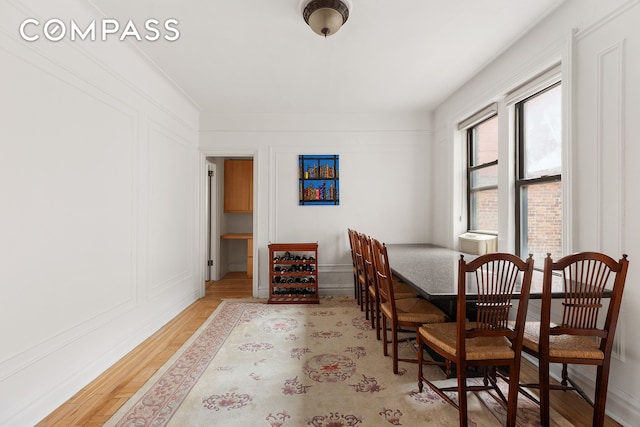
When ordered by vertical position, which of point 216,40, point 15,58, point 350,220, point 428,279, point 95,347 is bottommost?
point 95,347

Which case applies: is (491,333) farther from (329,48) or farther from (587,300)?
(329,48)

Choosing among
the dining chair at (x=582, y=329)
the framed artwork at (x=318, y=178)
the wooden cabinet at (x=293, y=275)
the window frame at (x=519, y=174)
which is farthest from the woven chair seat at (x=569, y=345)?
the framed artwork at (x=318, y=178)

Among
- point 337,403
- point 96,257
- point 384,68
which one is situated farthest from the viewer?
point 384,68

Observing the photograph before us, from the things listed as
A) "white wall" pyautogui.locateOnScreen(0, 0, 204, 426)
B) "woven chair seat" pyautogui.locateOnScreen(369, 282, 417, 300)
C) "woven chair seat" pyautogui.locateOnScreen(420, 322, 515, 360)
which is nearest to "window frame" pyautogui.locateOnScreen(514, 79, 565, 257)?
"woven chair seat" pyautogui.locateOnScreen(369, 282, 417, 300)

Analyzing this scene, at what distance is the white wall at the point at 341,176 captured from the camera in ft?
14.3

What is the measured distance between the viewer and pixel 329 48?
8.75 ft

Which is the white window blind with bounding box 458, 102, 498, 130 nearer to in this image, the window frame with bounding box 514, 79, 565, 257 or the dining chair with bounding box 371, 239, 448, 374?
the window frame with bounding box 514, 79, 565, 257

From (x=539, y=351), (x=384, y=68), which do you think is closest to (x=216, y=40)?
(x=384, y=68)

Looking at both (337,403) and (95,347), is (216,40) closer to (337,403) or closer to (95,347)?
(95,347)

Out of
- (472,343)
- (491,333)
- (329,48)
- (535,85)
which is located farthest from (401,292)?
(329,48)

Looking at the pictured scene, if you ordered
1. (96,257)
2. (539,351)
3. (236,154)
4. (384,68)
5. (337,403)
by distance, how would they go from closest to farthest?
(539,351), (337,403), (96,257), (384,68), (236,154)

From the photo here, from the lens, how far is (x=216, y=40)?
99.4 inches

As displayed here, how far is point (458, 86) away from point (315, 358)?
10.9ft

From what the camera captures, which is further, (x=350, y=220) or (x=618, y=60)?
(x=350, y=220)
